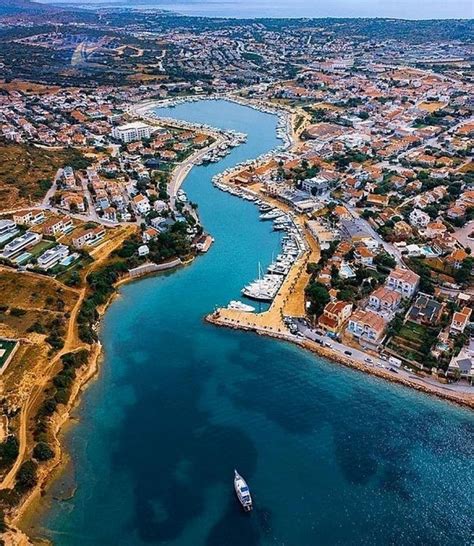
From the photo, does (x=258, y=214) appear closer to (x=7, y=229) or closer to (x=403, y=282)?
(x=403, y=282)

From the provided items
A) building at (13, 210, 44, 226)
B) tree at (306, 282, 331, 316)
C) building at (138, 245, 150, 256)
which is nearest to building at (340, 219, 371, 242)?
tree at (306, 282, 331, 316)

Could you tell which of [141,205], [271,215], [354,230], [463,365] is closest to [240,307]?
[463,365]

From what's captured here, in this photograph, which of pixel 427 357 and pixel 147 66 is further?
pixel 147 66

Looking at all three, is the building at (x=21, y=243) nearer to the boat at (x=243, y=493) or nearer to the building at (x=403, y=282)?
the boat at (x=243, y=493)

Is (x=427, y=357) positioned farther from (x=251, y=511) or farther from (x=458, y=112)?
(x=458, y=112)

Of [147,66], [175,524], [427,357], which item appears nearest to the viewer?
[175,524]

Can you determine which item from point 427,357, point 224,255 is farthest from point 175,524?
point 224,255
